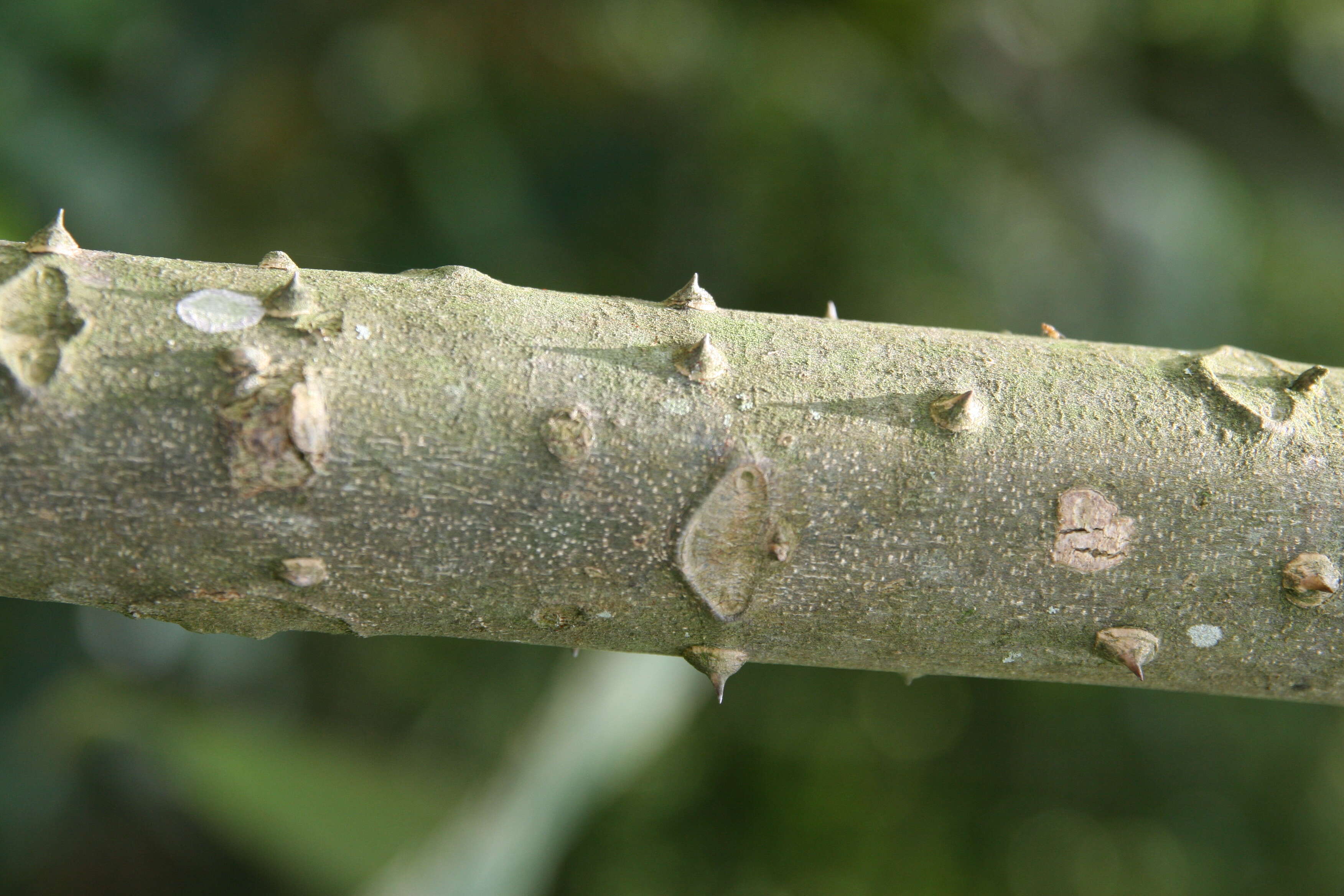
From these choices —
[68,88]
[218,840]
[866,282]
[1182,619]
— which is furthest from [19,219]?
[218,840]

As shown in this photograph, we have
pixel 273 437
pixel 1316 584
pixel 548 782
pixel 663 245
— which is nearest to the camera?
pixel 273 437

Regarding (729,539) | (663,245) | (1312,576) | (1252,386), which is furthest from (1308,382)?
(663,245)

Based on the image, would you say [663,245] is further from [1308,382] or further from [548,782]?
[1308,382]

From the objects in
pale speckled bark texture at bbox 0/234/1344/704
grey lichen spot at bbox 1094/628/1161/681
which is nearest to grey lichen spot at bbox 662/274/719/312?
pale speckled bark texture at bbox 0/234/1344/704

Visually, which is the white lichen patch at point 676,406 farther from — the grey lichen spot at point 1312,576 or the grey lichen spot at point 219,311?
the grey lichen spot at point 1312,576

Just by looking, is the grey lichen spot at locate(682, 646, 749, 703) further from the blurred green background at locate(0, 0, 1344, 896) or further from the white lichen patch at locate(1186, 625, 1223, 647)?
the blurred green background at locate(0, 0, 1344, 896)

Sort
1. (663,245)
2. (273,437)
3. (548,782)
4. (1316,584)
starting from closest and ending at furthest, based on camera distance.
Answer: (273,437), (1316,584), (548,782), (663,245)
